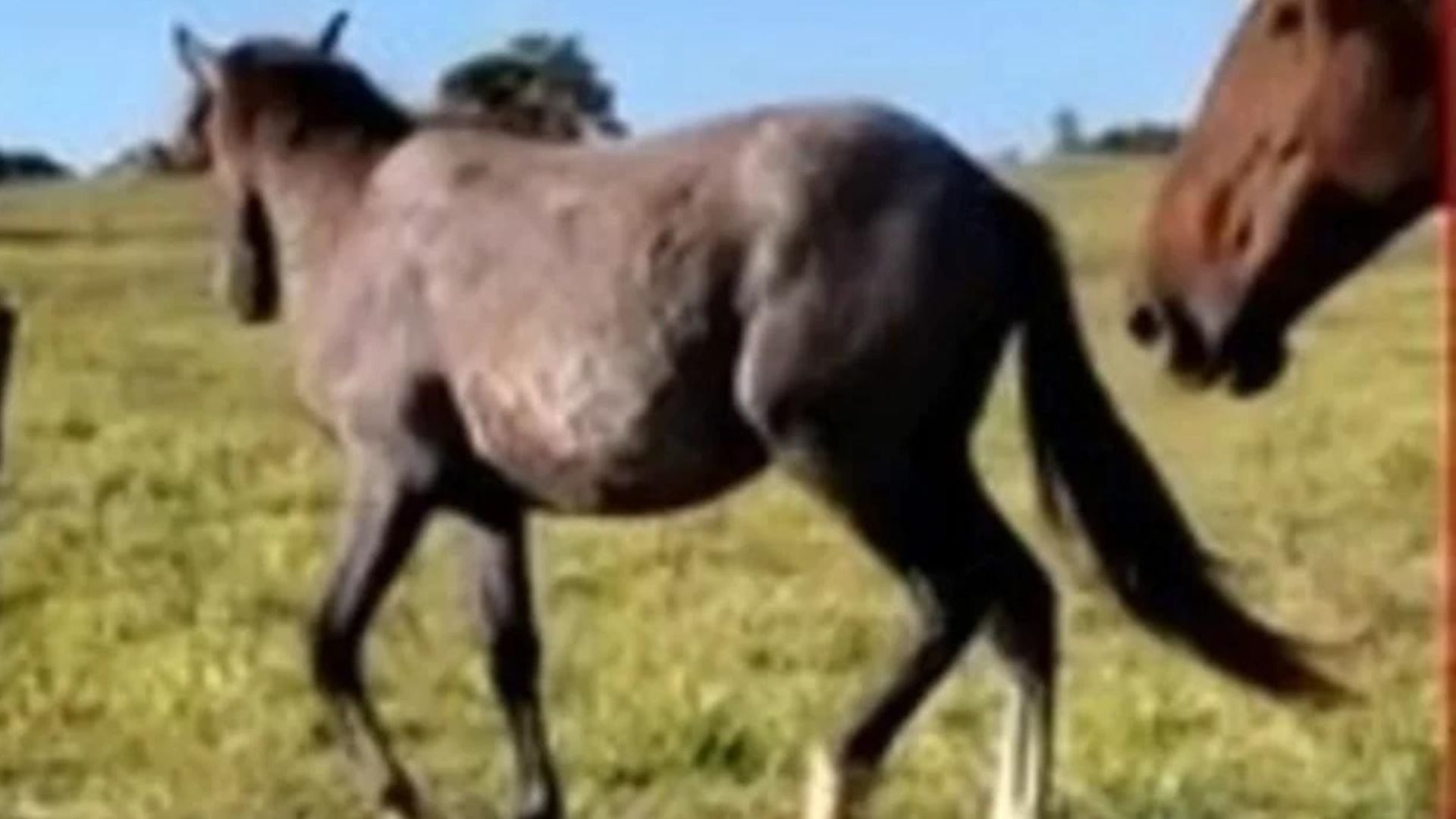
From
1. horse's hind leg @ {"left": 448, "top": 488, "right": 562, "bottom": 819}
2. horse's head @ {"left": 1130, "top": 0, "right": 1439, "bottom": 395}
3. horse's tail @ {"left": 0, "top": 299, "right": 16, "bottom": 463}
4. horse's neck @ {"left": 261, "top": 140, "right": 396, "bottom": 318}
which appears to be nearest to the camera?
horse's head @ {"left": 1130, "top": 0, "right": 1439, "bottom": 395}

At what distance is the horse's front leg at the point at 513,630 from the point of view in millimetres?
9102

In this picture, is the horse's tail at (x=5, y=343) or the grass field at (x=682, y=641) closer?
the grass field at (x=682, y=641)

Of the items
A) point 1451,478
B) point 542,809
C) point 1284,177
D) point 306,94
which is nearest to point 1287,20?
point 1284,177

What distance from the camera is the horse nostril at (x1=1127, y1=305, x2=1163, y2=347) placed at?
6.25 metres

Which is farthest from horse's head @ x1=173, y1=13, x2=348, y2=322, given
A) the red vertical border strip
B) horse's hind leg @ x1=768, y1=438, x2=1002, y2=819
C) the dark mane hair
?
the red vertical border strip

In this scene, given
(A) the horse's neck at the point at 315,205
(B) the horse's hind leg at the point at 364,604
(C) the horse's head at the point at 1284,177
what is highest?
(C) the horse's head at the point at 1284,177

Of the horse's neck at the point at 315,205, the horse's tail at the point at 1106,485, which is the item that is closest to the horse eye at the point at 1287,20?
the horse's tail at the point at 1106,485

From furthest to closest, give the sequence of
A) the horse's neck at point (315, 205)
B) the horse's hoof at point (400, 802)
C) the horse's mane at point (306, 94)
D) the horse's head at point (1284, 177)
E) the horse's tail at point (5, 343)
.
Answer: the horse's tail at point (5, 343)
the horse's mane at point (306, 94)
the horse's neck at point (315, 205)
the horse's hoof at point (400, 802)
the horse's head at point (1284, 177)

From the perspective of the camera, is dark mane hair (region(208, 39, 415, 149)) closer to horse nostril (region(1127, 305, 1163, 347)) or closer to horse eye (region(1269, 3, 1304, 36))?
horse nostril (region(1127, 305, 1163, 347))

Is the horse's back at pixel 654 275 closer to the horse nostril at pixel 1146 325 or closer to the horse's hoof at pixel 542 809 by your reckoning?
the horse's hoof at pixel 542 809

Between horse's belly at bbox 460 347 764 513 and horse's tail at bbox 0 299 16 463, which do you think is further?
horse's tail at bbox 0 299 16 463

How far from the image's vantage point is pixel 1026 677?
834 cm

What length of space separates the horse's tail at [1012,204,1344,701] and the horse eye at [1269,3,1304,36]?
2.43 meters

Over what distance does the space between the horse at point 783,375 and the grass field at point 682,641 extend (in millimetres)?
235
